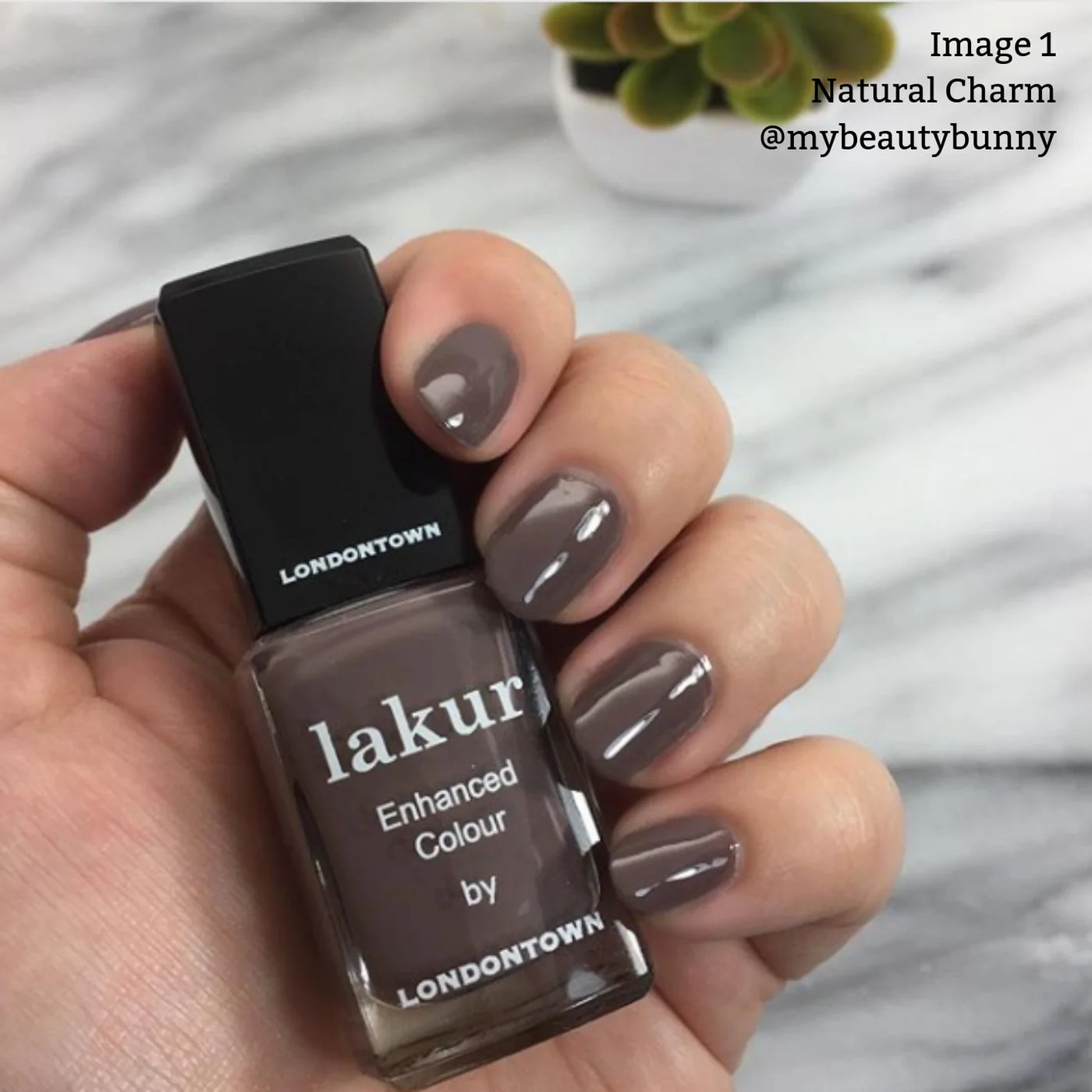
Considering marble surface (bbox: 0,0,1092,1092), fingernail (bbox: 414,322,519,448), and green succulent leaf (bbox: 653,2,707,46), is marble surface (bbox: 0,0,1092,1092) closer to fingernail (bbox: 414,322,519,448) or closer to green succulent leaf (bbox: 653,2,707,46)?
green succulent leaf (bbox: 653,2,707,46)

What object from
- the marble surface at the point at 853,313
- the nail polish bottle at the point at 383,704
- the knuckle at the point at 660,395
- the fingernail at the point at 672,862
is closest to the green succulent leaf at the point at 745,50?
the marble surface at the point at 853,313

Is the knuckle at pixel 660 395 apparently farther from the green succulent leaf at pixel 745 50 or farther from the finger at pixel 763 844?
the green succulent leaf at pixel 745 50

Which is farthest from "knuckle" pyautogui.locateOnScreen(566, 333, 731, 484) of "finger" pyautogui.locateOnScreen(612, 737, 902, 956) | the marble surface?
the marble surface

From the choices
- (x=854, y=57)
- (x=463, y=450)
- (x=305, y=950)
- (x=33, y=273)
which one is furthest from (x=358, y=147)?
(x=305, y=950)

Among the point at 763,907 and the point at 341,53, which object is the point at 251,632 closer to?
the point at 763,907

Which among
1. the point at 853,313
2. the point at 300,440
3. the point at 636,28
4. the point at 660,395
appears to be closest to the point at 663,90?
the point at 636,28

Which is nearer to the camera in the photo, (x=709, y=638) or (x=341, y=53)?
(x=709, y=638)
